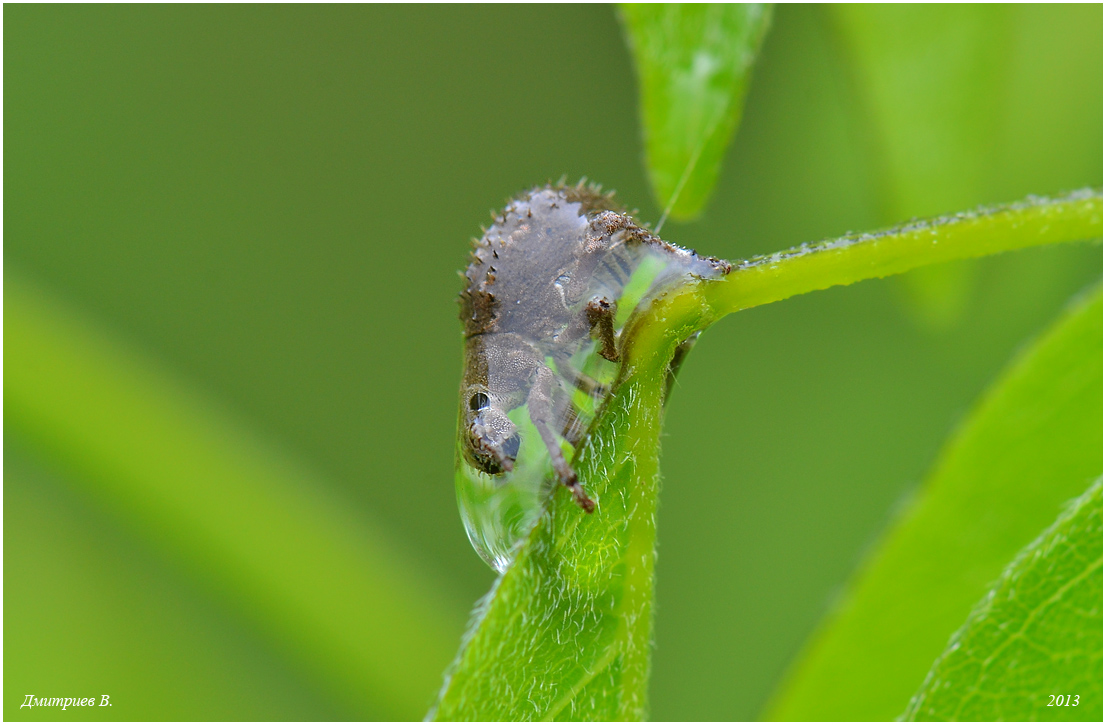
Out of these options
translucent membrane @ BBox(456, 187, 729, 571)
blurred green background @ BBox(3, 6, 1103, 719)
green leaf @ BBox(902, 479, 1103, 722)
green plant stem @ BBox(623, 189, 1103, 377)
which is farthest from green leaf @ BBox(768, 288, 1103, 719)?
blurred green background @ BBox(3, 6, 1103, 719)

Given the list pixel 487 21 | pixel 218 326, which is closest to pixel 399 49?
pixel 487 21

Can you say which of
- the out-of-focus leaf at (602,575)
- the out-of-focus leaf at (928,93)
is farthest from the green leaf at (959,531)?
the out-of-focus leaf at (928,93)

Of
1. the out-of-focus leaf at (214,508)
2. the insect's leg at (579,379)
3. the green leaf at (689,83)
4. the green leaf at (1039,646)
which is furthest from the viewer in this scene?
the out-of-focus leaf at (214,508)

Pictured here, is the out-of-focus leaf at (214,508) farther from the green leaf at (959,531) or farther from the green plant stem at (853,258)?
the green plant stem at (853,258)

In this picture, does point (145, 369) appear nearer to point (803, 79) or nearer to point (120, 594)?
point (120, 594)

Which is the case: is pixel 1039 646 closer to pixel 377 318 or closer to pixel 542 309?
pixel 542 309

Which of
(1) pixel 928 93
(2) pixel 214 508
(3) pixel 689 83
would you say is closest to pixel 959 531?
(3) pixel 689 83

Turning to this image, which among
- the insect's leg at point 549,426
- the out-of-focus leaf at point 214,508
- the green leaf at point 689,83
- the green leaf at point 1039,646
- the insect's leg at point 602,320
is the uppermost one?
the out-of-focus leaf at point 214,508

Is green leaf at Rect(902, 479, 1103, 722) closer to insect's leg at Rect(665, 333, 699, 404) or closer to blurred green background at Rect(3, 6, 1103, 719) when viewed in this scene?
insect's leg at Rect(665, 333, 699, 404)
